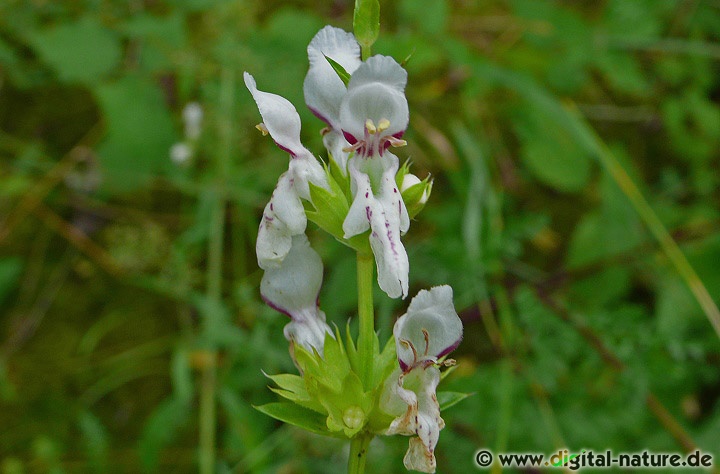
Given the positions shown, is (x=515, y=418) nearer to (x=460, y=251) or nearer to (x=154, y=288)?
(x=460, y=251)

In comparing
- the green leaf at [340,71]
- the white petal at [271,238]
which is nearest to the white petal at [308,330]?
the white petal at [271,238]

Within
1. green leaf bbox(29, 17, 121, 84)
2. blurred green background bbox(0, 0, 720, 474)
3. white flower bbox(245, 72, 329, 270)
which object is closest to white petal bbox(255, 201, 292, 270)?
white flower bbox(245, 72, 329, 270)

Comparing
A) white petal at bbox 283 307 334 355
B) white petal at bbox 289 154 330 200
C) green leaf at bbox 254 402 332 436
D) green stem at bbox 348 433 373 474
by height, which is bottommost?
green stem at bbox 348 433 373 474

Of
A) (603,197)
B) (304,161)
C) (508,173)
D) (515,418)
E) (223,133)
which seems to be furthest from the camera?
(508,173)

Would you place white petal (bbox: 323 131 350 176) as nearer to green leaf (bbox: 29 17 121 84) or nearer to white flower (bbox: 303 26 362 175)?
white flower (bbox: 303 26 362 175)

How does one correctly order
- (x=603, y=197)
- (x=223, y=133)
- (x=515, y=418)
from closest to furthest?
(x=515, y=418) < (x=223, y=133) < (x=603, y=197)

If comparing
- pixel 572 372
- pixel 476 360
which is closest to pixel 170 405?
pixel 476 360
